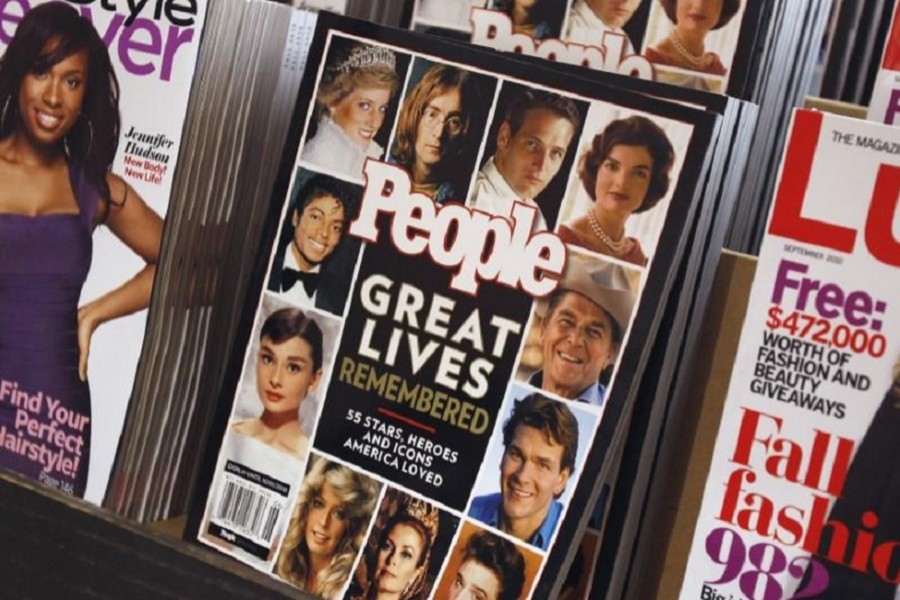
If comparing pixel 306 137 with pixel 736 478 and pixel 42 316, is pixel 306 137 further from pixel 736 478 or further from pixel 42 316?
pixel 736 478

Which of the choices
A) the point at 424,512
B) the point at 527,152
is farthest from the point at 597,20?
the point at 424,512

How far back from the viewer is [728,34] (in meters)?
0.79

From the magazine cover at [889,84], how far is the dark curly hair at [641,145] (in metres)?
0.12

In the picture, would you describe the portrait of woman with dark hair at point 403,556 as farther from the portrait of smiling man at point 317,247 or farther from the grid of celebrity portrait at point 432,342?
the portrait of smiling man at point 317,247

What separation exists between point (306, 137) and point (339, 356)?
15 centimetres

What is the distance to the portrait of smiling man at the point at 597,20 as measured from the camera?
820 millimetres

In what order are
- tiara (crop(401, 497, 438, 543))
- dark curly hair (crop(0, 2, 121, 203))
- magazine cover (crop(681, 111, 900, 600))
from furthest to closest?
dark curly hair (crop(0, 2, 121, 203)) → tiara (crop(401, 497, 438, 543)) → magazine cover (crop(681, 111, 900, 600))

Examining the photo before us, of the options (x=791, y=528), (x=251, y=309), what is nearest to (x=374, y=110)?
(x=251, y=309)

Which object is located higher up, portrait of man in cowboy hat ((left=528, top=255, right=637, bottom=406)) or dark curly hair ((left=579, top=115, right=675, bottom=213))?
dark curly hair ((left=579, top=115, right=675, bottom=213))

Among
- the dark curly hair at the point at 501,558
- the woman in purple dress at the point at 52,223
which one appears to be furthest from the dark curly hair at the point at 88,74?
the dark curly hair at the point at 501,558

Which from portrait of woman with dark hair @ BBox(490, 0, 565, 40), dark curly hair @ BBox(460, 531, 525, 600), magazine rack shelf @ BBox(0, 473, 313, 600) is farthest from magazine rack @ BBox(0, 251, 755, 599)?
portrait of woman with dark hair @ BBox(490, 0, 565, 40)

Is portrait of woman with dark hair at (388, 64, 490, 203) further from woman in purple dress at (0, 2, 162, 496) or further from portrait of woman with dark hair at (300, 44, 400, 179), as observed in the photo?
woman in purple dress at (0, 2, 162, 496)

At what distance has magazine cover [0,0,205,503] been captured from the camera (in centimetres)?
85

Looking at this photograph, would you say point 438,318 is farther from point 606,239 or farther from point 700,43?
point 700,43
